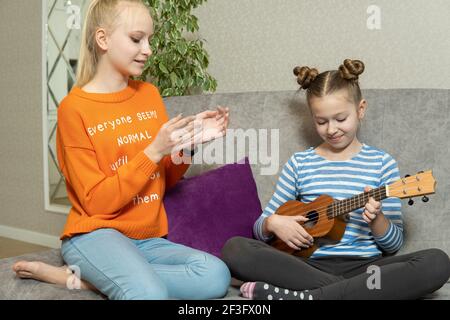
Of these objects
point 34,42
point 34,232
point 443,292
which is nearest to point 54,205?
point 34,232

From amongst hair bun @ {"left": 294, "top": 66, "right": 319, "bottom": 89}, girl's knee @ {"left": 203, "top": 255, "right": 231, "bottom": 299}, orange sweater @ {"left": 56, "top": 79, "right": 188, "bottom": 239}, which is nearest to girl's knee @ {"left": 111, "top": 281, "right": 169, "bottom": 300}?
girl's knee @ {"left": 203, "top": 255, "right": 231, "bottom": 299}

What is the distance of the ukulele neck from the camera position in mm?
1539

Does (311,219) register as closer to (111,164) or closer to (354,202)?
(354,202)

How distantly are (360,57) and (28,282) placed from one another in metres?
1.56

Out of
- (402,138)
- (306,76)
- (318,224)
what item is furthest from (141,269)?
(402,138)

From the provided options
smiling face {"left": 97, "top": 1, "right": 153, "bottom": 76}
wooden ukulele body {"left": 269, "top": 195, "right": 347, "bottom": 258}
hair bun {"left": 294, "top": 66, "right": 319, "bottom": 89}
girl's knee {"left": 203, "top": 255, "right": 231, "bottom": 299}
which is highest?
smiling face {"left": 97, "top": 1, "right": 153, "bottom": 76}

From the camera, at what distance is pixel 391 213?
1.69 metres

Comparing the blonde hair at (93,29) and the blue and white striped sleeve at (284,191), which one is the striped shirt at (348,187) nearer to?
the blue and white striped sleeve at (284,191)

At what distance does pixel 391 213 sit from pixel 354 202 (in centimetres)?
17

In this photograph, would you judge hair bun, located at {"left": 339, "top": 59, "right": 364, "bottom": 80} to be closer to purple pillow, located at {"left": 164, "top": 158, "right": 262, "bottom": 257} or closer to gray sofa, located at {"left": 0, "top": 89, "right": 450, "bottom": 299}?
gray sofa, located at {"left": 0, "top": 89, "right": 450, "bottom": 299}

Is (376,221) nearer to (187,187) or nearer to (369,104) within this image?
(369,104)

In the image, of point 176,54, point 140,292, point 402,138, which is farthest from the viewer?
point 176,54

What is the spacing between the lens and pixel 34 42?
3.69 m

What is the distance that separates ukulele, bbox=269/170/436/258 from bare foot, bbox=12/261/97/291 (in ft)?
1.95
